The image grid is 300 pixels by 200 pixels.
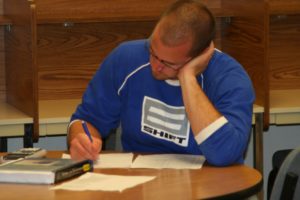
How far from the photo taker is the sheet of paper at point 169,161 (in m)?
2.08

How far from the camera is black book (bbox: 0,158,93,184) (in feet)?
6.15

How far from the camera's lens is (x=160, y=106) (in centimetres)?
230

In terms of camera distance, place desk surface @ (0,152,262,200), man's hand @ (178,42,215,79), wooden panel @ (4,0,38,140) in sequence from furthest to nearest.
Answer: wooden panel @ (4,0,38,140)
man's hand @ (178,42,215,79)
desk surface @ (0,152,262,200)

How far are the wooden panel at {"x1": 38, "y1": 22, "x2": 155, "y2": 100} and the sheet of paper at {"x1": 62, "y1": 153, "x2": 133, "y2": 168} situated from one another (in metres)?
1.50

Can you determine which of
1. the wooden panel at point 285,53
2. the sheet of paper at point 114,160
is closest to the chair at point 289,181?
the sheet of paper at point 114,160

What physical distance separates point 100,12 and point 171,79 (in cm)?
132

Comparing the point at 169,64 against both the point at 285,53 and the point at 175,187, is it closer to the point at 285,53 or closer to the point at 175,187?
the point at 175,187

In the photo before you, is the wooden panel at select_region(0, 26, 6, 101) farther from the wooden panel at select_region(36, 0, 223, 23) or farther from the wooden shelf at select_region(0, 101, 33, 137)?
the wooden shelf at select_region(0, 101, 33, 137)

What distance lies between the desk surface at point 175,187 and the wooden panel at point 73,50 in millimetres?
1735

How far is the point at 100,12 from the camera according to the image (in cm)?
352

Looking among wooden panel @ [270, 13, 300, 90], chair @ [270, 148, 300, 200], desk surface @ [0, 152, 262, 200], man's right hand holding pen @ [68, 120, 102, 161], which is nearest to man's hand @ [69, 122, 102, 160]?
man's right hand holding pen @ [68, 120, 102, 161]

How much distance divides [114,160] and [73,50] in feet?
5.38

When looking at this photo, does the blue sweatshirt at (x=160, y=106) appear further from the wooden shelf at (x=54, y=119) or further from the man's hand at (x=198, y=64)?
the wooden shelf at (x=54, y=119)

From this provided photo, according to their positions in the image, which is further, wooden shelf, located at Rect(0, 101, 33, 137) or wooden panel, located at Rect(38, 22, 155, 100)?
wooden panel, located at Rect(38, 22, 155, 100)
